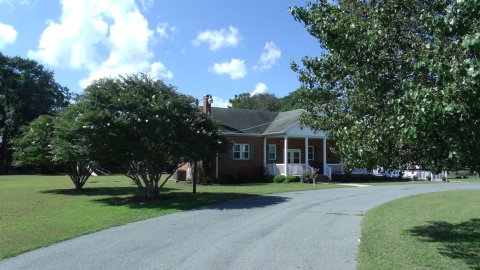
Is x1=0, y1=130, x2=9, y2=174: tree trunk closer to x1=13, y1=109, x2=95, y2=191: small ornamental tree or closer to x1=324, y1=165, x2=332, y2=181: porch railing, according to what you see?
x1=13, y1=109, x2=95, y2=191: small ornamental tree

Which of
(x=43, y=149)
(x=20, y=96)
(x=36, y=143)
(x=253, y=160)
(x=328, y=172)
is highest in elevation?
(x=20, y=96)

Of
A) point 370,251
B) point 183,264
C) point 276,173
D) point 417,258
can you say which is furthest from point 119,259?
point 276,173

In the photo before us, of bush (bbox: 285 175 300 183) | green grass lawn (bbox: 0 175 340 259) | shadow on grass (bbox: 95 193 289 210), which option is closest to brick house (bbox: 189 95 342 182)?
bush (bbox: 285 175 300 183)

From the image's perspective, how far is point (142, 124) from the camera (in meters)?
18.1

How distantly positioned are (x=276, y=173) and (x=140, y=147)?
668 inches

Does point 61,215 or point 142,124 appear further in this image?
point 142,124

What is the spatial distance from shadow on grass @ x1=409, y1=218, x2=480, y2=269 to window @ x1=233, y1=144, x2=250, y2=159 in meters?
22.4

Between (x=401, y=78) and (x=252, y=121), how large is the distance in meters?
31.1

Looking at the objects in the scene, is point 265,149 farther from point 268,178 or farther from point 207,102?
point 207,102

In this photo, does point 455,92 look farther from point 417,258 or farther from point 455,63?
point 417,258

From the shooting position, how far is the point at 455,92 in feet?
15.3

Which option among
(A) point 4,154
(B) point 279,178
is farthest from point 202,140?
(A) point 4,154

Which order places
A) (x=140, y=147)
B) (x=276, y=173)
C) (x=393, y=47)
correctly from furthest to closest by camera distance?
(x=276, y=173) → (x=140, y=147) → (x=393, y=47)

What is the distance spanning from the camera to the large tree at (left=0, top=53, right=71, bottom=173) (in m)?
63.5
